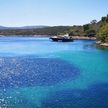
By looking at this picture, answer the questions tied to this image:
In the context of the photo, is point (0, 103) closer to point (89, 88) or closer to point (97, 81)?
point (89, 88)

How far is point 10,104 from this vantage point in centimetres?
3331

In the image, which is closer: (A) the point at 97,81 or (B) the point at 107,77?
(A) the point at 97,81

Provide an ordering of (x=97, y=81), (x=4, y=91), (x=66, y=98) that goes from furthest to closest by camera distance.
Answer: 1. (x=97, y=81)
2. (x=4, y=91)
3. (x=66, y=98)

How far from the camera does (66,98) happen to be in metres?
36.5

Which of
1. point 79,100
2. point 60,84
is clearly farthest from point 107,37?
point 79,100

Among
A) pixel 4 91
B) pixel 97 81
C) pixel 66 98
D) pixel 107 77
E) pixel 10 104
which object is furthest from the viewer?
pixel 107 77

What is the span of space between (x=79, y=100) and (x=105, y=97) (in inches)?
170

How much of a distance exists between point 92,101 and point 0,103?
11.9m

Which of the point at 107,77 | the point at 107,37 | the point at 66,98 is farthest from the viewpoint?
the point at 107,37

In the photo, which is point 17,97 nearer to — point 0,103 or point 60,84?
point 0,103

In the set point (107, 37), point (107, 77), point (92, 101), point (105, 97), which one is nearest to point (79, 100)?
point (92, 101)

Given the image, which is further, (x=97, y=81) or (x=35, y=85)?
(x=97, y=81)

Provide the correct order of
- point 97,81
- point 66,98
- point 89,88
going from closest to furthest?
point 66,98 < point 89,88 < point 97,81

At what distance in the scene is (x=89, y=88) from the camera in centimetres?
4325
